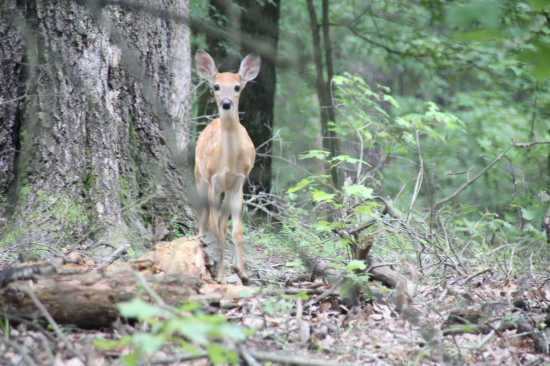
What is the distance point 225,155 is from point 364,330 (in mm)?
2128

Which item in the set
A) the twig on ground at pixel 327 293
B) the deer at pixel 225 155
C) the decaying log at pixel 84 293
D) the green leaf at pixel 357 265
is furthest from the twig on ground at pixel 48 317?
the deer at pixel 225 155

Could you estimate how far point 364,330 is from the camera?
3.34 m

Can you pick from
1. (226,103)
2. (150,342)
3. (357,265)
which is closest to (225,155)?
(226,103)

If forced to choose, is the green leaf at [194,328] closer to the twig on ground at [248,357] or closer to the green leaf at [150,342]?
the green leaf at [150,342]

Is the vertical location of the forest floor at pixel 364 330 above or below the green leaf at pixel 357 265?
below

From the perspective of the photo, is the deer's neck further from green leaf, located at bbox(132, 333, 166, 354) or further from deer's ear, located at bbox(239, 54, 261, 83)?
green leaf, located at bbox(132, 333, 166, 354)

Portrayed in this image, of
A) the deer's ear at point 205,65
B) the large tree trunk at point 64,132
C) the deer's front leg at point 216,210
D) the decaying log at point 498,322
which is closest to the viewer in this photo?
the decaying log at point 498,322

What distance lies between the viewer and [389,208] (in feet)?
15.6

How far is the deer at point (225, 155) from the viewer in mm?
4699

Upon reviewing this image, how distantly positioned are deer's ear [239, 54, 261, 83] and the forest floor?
1.96 m

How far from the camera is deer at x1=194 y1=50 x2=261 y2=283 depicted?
4699 millimetres

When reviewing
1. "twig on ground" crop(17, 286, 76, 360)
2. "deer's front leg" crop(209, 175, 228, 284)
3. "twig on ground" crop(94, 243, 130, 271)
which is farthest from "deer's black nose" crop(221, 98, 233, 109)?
"twig on ground" crop(17, 286, 76, 360)

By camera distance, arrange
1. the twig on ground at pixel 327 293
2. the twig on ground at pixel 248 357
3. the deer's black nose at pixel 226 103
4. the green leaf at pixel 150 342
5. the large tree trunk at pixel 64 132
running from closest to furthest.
Result: the green leaf at pixel 150 342 < the twig on ground at pixel 248 357 < the twig on ground at pixel 327 293 < the large tree trunk at pixel 64 132 < the deer's black nose at pixel 226 103

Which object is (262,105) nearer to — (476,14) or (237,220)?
(237,220)
